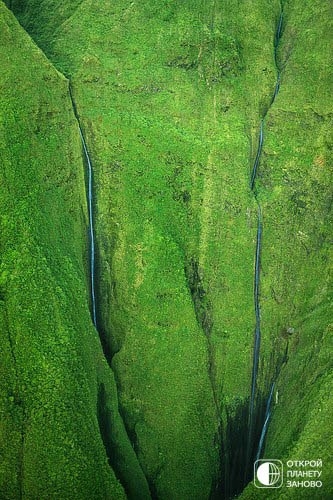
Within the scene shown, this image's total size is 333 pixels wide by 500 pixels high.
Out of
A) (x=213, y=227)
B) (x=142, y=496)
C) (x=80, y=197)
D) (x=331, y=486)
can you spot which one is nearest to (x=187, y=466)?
(x=142, y=496)

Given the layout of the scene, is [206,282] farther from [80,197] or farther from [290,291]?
[80,197]

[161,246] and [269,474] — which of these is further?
[161,246]

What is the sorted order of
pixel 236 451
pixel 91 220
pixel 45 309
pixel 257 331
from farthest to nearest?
pixel 257 331 → pixel 91 220 → pixel 236 451 → pixel 45 309

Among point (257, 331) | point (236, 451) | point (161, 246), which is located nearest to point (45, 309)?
point (161, 246)
